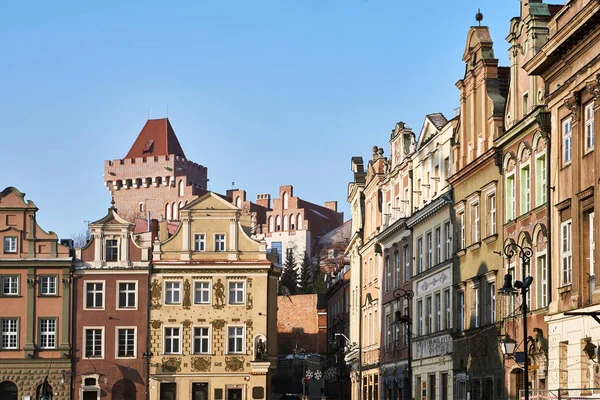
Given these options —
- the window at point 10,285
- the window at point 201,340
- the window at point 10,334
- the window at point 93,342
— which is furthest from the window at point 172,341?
the window at point 10,285

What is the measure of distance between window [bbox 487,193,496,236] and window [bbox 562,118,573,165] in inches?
355

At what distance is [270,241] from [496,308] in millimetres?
145728

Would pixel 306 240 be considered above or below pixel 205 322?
above

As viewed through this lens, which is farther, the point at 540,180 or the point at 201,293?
the point at 201,293

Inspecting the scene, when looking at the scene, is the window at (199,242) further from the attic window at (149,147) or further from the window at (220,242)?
the attic window at (149,147)

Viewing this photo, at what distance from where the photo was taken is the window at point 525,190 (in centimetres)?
3628

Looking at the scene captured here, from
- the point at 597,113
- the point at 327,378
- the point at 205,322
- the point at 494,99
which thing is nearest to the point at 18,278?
the point at 205,322

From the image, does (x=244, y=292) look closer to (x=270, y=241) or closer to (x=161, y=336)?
(x=161, y=336)

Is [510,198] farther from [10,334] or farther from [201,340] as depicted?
[10,334]

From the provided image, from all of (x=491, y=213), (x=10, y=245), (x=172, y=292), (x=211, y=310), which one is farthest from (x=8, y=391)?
(x=491, y=213)

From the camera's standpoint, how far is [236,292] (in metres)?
71.6

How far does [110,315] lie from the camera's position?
71.1m

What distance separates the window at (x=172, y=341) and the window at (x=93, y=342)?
3.77 m

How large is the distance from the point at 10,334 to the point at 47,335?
2.06 meters
